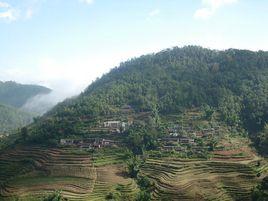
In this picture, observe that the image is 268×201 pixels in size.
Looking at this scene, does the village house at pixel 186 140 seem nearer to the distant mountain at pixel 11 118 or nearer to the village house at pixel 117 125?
the village house at pixel 117 125

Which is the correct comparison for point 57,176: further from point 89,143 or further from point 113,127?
point 113,127

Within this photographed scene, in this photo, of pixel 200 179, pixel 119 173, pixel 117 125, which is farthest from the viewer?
pixel 117 125

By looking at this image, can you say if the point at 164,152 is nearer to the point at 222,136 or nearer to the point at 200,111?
the point at 222,136

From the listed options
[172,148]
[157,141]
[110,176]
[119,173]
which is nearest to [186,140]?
[172,148]

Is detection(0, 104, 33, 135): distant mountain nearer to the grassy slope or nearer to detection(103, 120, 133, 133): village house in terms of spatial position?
detection(103, 120, 133, 133): village house

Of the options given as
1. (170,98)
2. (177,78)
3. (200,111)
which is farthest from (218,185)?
(177,78)
